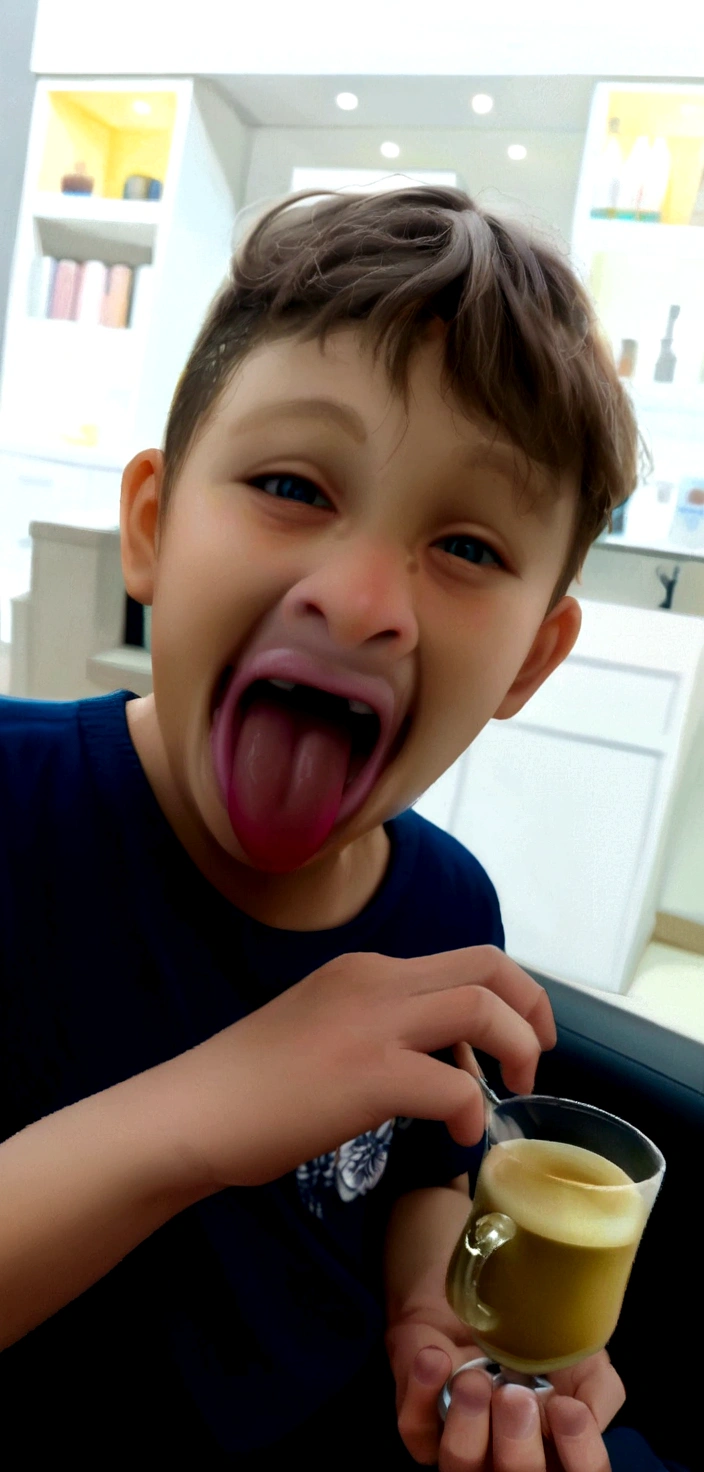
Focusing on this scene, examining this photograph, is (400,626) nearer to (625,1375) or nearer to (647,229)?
(625,1375)

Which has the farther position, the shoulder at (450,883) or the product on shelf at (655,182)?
the product on shelf at (655,182)

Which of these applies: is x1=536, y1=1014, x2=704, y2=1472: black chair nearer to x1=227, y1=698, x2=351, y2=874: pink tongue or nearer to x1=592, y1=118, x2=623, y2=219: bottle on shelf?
x1=227, y1=698, x2=351, y2=874: pink tongue

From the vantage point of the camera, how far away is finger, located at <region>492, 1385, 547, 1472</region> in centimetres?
43

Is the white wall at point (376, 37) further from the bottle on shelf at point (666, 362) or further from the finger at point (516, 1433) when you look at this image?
the finger at point (516, 1433)

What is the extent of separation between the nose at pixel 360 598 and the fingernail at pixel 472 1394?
1.04ft

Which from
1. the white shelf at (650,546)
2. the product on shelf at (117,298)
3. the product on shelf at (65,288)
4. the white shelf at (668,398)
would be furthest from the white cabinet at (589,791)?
the product on shelf at (65,288)

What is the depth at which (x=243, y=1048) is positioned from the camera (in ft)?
1.32

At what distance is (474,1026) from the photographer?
0.43 meters

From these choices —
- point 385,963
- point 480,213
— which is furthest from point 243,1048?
point 480,213

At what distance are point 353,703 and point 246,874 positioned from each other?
0.16m

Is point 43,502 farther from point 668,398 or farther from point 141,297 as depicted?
point 668,398

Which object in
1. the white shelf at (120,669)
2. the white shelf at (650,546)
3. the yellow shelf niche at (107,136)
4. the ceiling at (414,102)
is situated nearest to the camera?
the white shelf at (120,669)

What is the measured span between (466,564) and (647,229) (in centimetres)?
230

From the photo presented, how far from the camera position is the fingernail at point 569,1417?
1.50 feet
